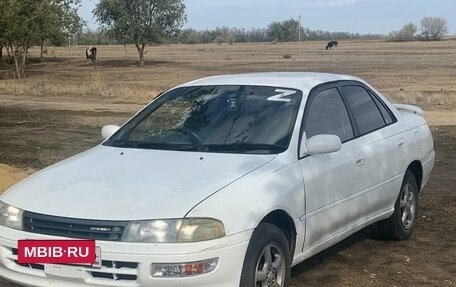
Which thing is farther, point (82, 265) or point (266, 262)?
point (266, 262)

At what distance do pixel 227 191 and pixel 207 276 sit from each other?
1.70ft

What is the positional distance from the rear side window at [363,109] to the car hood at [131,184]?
143 cm

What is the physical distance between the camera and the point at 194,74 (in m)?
44.9

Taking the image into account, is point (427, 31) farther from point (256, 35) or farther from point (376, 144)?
point (376, 144)

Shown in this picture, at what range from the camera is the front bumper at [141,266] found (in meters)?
3.76

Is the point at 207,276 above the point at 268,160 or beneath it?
beneath

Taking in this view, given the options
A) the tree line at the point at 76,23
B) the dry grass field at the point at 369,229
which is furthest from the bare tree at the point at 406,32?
the dry grass field at the point at 369,229

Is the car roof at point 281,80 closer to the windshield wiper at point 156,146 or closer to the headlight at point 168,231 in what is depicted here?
the windshield wiper at point 156,146

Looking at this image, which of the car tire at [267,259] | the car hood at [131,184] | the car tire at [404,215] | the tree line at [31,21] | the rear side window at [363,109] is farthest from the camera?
the tree line at [31,21]

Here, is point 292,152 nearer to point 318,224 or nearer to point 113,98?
point 318,224

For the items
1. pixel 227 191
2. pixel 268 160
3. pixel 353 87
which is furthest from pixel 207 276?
pixel 353 87

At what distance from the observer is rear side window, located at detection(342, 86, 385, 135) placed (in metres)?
5.77

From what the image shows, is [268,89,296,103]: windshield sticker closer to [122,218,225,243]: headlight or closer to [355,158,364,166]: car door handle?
[355,158,364,166]: car door handle

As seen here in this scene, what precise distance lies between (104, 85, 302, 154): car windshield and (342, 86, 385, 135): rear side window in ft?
2.42
